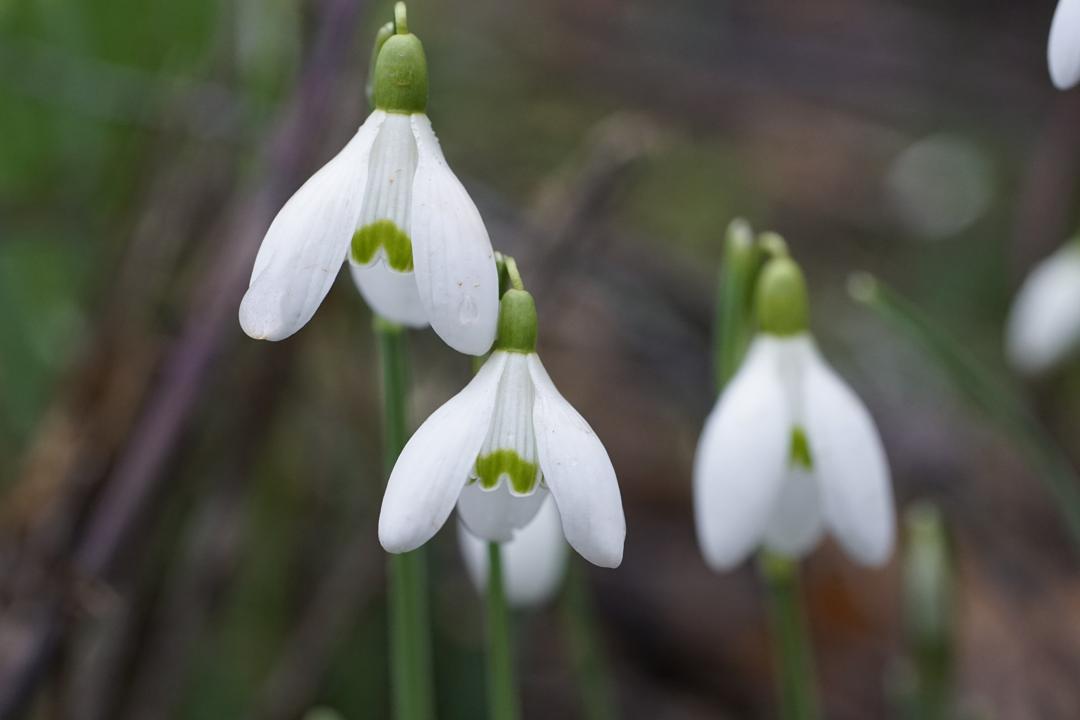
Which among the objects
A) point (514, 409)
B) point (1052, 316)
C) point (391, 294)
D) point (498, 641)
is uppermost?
point (1052, 316)

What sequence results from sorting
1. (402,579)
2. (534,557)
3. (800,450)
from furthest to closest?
(534,557) → (800,450) → (402,579)

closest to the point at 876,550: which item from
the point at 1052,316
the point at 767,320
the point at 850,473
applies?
the point at 850,473

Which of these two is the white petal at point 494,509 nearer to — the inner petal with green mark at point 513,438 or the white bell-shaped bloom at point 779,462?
the inner petal with green mark at point 513,438

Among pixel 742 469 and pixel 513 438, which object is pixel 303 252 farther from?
pixel 742 469

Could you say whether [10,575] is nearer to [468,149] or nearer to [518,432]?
[518,432]

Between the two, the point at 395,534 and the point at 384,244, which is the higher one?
the point at 384,244

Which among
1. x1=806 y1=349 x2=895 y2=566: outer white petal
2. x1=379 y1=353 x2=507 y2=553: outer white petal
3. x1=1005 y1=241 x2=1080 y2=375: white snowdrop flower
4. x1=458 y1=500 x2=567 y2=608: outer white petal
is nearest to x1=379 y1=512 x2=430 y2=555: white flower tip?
x1=379 y1=353 x2=507 y2=553: outer white petal

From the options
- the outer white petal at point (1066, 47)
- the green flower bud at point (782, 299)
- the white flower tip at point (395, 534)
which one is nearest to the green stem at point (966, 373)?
the green flower bud at point (782, 299)
